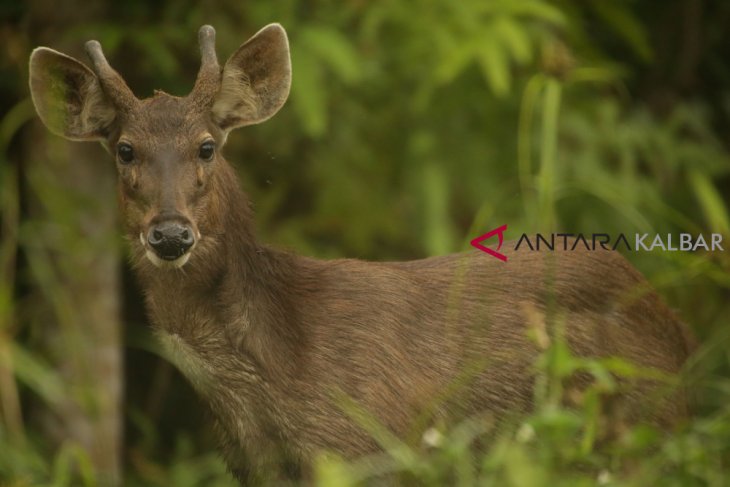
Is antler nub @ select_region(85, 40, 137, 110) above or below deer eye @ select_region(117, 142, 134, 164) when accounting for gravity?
above

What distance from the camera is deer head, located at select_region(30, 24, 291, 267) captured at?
186 inches

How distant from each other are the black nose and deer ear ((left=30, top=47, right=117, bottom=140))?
1.94ft

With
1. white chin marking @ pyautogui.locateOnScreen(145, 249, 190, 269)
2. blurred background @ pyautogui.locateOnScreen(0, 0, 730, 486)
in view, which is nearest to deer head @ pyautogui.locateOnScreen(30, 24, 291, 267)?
white chin marking @ pyautogui.locateOnScreen(145, 249, 190, 269)

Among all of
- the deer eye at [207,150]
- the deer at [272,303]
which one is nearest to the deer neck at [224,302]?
the deer at [272,303]

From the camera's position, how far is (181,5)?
285 inches

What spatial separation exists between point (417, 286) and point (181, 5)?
2.77 metres

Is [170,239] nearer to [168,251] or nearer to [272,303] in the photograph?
[168,251]

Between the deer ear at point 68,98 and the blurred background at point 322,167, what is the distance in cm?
151

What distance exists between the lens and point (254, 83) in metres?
4.99

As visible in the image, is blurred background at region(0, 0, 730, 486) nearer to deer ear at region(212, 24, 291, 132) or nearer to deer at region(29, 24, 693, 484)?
deer at region(29, 24, 693, 484)

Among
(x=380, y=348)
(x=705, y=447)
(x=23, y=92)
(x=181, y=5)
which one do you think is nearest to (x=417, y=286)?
(x=380, y=348)

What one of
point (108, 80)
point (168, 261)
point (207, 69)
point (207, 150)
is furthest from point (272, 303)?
point (108, 80)

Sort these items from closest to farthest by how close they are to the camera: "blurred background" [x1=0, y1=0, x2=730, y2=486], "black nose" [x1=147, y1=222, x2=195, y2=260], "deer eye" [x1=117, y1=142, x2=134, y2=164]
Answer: "black nose" [x1=147, y1=222, x2=195, y2=260] → "deer eye" [x1=117, y1=142, x2=134, y2=164] → "blurred background" [x1=0, y1=0, x2=730, y2=486]

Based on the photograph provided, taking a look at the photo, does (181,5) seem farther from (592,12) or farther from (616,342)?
(616,342)
